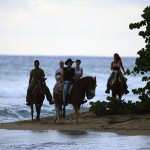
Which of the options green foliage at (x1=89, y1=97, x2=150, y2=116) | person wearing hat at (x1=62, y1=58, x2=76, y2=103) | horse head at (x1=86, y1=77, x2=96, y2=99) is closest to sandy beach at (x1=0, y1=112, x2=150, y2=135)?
green foliage at (x1=89, y1=97, x2=150, y2=116)

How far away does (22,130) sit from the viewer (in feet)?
69.1

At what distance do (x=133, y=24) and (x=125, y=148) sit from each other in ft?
23.0

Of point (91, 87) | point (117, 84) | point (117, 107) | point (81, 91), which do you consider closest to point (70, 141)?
point (91, 87)

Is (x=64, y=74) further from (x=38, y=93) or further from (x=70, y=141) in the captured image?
(x=70, y=141)

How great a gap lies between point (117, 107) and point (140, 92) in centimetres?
166

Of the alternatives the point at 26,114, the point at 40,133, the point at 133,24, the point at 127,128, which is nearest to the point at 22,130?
the point at 40,133

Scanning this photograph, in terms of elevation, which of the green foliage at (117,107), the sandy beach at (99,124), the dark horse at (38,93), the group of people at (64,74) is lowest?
the sandy beach at (99,124)

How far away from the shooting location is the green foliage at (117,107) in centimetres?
2312

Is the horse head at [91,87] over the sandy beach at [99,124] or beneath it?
over

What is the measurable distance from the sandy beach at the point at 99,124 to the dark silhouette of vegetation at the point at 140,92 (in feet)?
1.11

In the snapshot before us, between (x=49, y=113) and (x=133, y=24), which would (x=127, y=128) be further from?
(x=49, y=113)

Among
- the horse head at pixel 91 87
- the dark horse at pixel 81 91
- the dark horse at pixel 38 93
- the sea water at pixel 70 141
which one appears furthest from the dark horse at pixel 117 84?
the sea water at pixel 70 141

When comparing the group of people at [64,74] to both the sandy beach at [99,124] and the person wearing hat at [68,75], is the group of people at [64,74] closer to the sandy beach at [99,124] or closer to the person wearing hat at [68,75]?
the person wearing hat at [68,75]

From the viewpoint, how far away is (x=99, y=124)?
2158 cm
